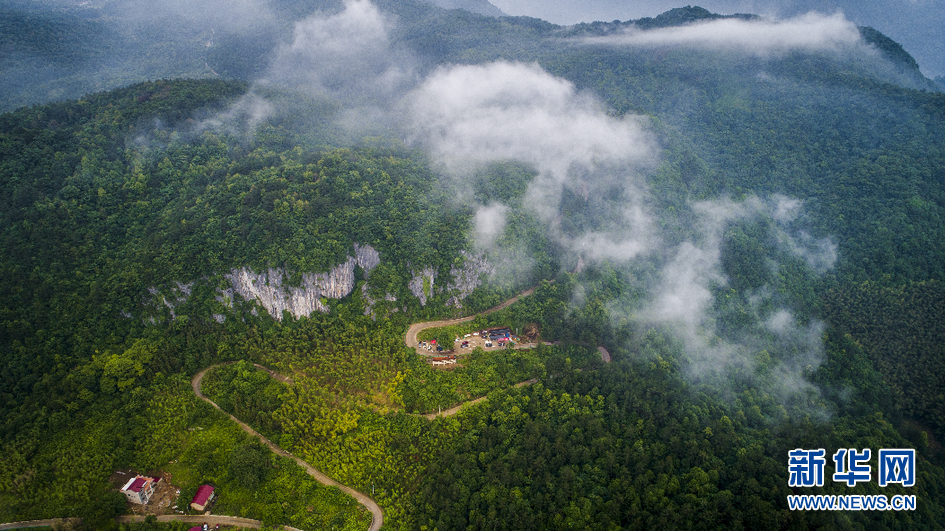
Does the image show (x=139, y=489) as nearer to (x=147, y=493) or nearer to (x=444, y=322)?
(x=147, y=493)

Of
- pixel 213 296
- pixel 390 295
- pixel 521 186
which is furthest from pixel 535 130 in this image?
pixel 213 296

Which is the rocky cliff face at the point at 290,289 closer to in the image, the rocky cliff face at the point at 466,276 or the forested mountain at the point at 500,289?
the forested mountain at the point at 500,289

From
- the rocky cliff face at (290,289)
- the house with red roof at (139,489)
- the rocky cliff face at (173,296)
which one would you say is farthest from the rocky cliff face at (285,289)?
the house with red roof at (139,489)

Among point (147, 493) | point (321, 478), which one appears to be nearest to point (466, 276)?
point (321, 478)

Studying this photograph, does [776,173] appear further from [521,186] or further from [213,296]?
[213,296]

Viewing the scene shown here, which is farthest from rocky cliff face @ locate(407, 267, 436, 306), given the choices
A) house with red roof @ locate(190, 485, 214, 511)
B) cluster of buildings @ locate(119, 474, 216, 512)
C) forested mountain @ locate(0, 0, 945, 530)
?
house with red roof @ locate(190, 485, 214, 511)

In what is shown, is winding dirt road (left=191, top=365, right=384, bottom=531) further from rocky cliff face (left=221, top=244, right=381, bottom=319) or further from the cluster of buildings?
rocky cliff face (left=221, top=244, right=381, bottom=319)
